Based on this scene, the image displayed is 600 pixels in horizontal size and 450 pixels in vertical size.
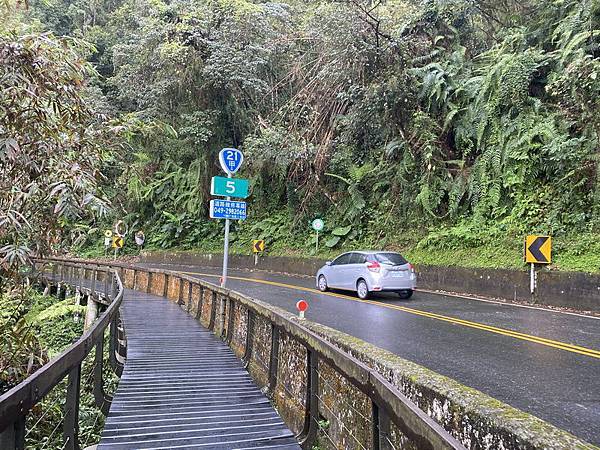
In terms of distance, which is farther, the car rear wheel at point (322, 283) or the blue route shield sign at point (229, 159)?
the car rear wheel at point (322, 283)

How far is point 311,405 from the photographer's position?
440 centimetres

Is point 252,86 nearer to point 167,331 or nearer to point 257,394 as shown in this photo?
point 167,331

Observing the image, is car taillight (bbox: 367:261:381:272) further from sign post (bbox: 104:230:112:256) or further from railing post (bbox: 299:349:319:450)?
sign post (bbox: 104:230:112:256)

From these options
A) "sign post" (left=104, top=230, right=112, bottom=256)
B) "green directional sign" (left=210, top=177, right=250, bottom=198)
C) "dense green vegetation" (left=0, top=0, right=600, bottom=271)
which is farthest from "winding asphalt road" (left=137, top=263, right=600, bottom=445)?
"sign post" (left=104, top=230, right=112, bottom=256)

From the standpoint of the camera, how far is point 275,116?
84.0 ft

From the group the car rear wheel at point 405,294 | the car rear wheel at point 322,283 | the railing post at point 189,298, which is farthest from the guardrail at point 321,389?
the car rear wheel at point 322,283

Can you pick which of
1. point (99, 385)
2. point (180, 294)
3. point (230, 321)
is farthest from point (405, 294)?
point (99, 385)

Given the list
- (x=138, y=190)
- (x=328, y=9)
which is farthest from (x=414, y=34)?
(x=138, y=190)

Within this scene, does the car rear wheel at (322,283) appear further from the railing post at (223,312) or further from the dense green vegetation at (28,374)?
the dense green vegetation at (28,374)

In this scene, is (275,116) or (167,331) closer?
(167,331)

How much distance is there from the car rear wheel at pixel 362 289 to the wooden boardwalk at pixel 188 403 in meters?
5.65

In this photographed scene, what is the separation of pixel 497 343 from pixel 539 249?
21.0ft

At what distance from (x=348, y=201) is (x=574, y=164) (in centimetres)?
1105

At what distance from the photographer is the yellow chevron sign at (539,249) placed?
43.5ft
